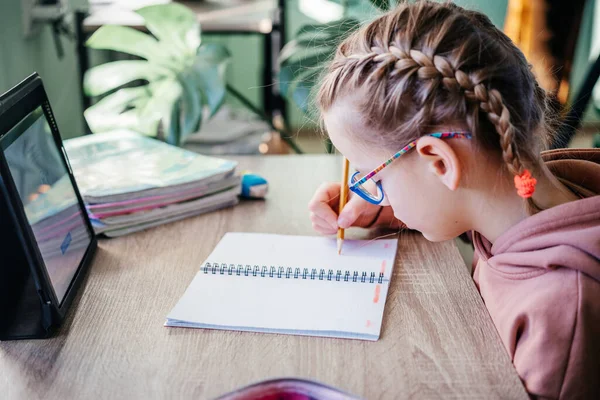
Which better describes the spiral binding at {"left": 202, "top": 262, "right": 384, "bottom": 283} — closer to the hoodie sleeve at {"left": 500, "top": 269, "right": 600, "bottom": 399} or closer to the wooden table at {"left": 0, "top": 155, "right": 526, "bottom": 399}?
the wooden table at {"left": 0, "top": 155, "right": 526, "bottom": 399}

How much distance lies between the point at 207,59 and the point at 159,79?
0.13 meters

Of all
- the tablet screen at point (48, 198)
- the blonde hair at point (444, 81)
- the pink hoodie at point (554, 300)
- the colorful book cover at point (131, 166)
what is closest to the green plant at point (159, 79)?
the colorful book cover at point (131, 166)

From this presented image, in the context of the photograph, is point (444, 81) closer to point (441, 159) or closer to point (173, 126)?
point (441, 159)

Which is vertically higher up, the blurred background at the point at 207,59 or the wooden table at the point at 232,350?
the wooden table at the point at 232,350

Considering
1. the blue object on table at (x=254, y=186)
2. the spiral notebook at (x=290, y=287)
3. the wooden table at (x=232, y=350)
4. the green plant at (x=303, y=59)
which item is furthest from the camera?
the green plant at (x=303, y=59)

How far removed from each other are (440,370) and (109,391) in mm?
363

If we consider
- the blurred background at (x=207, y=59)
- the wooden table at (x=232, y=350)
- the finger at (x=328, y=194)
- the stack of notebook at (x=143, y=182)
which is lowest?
the blurred background at (x=207, y=59)

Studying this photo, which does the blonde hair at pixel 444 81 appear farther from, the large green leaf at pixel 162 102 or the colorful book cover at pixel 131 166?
the large green leaf at pixel 162 102

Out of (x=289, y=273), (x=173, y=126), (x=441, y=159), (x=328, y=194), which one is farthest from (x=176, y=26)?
(x=441, y=159)

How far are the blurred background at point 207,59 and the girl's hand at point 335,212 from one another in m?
0.14

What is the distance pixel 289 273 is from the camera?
3.22 ft

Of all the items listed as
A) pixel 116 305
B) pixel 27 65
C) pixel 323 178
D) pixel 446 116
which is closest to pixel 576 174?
pixel 446 116

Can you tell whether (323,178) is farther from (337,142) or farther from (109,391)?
(109,391)

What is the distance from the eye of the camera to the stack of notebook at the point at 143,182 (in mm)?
1140
